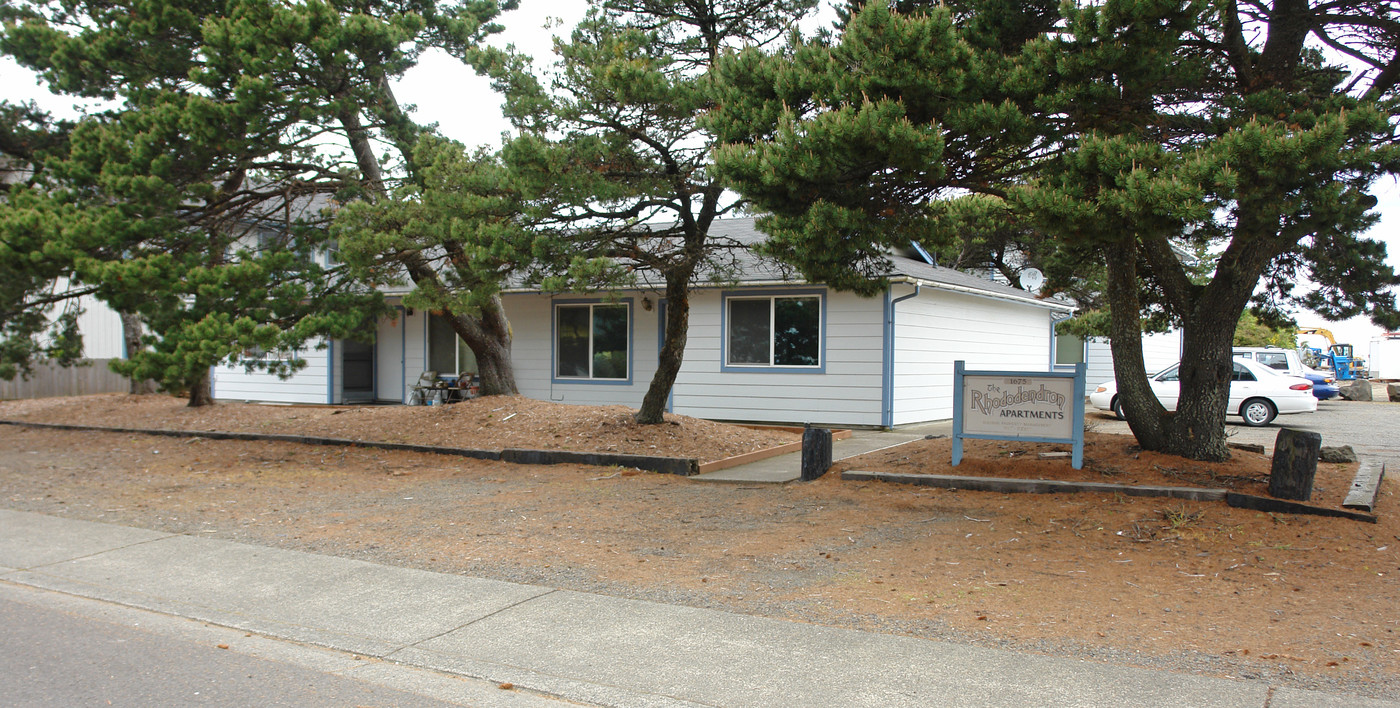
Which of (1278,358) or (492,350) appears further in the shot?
(1278,358)

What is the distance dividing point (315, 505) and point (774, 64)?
21.2ft

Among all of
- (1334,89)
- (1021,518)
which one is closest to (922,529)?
(1021,518)

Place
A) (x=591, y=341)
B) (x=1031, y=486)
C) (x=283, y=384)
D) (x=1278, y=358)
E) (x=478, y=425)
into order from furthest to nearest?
(x=1278, y=358) < (x=283, y=384) < (x=591, y=341) < (x=478, y=425) < (x=1031, y=486)

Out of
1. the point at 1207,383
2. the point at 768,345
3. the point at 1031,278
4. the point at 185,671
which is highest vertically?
the point at 1031,278

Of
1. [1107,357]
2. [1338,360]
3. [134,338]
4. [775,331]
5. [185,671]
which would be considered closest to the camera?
[185,671]

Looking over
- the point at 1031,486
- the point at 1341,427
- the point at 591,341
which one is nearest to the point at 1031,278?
the point at 1341,427

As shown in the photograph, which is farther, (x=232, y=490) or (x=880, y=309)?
(x=880, y=309)

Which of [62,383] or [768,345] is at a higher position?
[768,345]

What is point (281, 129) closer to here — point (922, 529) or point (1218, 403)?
point (922, 529)

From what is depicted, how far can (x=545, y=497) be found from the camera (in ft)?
31.6

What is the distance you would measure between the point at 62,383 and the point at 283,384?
8.53 metres

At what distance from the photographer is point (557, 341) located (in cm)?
1902

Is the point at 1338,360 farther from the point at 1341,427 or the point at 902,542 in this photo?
the point at 902,542

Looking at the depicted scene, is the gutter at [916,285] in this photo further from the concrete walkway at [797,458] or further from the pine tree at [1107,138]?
the pine tree at [1107,138]
